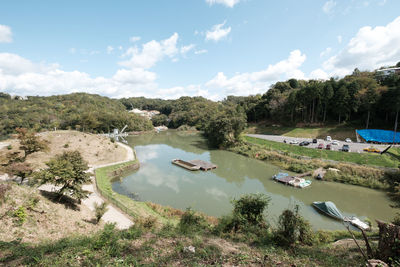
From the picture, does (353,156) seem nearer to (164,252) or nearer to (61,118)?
(164,252)

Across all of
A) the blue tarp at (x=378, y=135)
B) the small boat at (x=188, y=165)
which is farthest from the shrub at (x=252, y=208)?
the blue tarp at (x=378, y=135)

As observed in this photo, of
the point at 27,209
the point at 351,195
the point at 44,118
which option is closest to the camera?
the point at 27,209

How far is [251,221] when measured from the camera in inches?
327

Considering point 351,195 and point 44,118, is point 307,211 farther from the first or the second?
point 44,118

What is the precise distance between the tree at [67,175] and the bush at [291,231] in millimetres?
10287

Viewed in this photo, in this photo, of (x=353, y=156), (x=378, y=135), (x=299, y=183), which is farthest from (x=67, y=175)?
(x=378, y=135)

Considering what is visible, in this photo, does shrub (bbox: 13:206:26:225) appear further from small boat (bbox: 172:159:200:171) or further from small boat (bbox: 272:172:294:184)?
small boat (bbox: 272:172:294:184)

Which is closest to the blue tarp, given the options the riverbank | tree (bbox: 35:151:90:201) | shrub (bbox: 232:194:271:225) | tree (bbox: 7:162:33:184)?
the riverbank

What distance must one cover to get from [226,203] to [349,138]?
27.6 meters

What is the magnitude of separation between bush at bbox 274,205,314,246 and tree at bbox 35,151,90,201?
10287 mm

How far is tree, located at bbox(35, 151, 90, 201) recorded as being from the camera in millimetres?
9672

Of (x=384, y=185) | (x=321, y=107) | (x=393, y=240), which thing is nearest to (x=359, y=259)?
(x=393, y=240)

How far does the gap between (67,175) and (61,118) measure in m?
52.8

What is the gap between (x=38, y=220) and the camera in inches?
306
